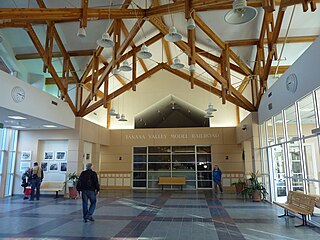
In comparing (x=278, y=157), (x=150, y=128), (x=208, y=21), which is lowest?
(x=278, y=157)

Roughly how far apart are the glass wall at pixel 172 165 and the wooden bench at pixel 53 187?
482cm

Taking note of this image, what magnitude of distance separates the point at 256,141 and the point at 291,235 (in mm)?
5751

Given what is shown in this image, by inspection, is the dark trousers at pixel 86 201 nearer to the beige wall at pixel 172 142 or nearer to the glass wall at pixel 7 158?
the glass wall at pixel 7 158

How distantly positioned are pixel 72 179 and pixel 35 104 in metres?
3.65

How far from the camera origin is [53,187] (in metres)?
11.2

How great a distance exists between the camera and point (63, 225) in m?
5.80

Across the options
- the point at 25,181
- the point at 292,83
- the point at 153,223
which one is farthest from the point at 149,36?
the point at 153,223

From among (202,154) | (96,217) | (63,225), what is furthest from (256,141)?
(63,225)

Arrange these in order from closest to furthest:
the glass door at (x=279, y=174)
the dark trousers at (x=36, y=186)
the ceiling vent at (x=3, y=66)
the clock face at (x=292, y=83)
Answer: the clock face at (x=292, y=83), the glass door at (x=279, y=174), the ceiling vent at (x=3, y=66), the dark trousers at (x=36, y=186)

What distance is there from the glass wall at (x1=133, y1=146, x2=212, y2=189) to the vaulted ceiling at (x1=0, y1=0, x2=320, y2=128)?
4311mm

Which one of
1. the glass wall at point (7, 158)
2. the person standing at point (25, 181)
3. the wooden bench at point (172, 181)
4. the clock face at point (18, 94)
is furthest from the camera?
the wooden bench at point (172, 181)

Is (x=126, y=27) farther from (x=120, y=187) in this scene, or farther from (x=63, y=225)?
(x=120, y=187)

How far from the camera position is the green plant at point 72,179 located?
10562 mm

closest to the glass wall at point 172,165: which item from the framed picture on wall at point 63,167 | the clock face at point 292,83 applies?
the framed picture on wall at point 63,167
